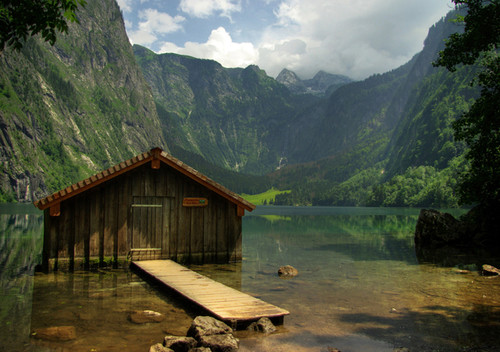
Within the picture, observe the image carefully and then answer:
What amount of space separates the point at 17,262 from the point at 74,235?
7.44 m

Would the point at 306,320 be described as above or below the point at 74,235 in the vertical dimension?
below

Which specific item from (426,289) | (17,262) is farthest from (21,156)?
(426,289)

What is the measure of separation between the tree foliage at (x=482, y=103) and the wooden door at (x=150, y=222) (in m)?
16.6

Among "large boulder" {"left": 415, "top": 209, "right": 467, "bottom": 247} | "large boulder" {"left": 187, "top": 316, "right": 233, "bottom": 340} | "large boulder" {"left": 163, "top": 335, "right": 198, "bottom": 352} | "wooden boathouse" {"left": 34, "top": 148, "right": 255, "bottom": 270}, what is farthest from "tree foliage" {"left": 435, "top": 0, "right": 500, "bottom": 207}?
"large boulder" {"left": 163, "top": 335, "right": 198, "bottom": 352}

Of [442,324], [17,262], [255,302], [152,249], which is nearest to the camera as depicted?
[442,324]

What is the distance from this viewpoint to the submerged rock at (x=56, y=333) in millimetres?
9656

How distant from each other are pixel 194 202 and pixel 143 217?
2.56m

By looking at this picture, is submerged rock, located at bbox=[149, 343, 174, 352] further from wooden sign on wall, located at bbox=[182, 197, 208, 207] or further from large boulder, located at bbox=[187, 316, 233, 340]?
wooden sign on wall, located at bbox=[182, 197, 208, 207]

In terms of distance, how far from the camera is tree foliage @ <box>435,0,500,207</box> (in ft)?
70.8

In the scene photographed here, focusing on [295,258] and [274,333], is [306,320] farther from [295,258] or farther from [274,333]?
[295,258]

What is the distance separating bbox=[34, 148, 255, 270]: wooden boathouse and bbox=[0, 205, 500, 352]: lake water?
3.17 ft

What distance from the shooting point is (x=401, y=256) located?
2764 centimetres

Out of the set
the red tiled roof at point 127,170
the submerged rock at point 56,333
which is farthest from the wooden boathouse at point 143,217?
the submerged rock at point 56,333

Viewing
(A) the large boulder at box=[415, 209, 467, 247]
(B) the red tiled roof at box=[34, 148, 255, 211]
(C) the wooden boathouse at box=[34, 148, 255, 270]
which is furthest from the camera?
(A) the large boulder at box=[415, 209, 467, 247]
